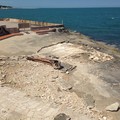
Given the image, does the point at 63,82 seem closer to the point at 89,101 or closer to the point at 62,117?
the point at 89,101

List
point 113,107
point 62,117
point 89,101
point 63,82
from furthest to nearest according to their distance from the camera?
1. point 63,82
2. point 89,101
3. point 113,107
4. point 62,117

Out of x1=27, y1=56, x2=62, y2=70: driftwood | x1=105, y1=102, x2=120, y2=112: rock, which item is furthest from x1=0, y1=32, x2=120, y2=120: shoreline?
x1=27, y1=56, x2=62, y2=70: driftwood

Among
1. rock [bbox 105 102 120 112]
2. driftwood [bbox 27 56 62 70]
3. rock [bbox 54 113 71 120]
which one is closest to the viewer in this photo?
rock [bbox 54 113 71 120]

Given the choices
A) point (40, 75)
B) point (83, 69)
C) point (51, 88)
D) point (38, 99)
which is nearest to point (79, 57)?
point (83, 69)

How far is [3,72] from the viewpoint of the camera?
1914cm

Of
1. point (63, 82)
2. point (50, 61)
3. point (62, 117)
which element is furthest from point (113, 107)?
point (50, 61)

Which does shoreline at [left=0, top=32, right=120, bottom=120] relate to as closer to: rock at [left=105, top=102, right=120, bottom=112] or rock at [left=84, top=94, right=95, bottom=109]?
rock at [left=84, top=94, right=95, bottom=109]

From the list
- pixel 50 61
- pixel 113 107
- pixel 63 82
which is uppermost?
pixel 50 61

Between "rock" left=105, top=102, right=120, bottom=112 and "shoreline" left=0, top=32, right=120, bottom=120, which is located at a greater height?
"shoreline" left=0, top=32, right=120, bottom=120

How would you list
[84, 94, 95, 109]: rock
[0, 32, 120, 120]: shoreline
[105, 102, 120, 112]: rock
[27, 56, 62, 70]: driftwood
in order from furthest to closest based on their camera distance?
[27, 56, 62, 70]: driftwood, [84, 94, 95, 109]: rock, [105, 102, 120, 112]: rock, [0, 32, 120, 120]: shoreline

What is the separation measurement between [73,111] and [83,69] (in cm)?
692

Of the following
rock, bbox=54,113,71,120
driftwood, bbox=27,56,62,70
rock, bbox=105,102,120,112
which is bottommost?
rock, bbox=105,102,120,112

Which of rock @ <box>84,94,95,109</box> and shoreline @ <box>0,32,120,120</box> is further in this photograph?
rock @ <box>84,94,95,109</box>

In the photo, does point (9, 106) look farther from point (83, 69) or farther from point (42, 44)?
point (42, 44)
